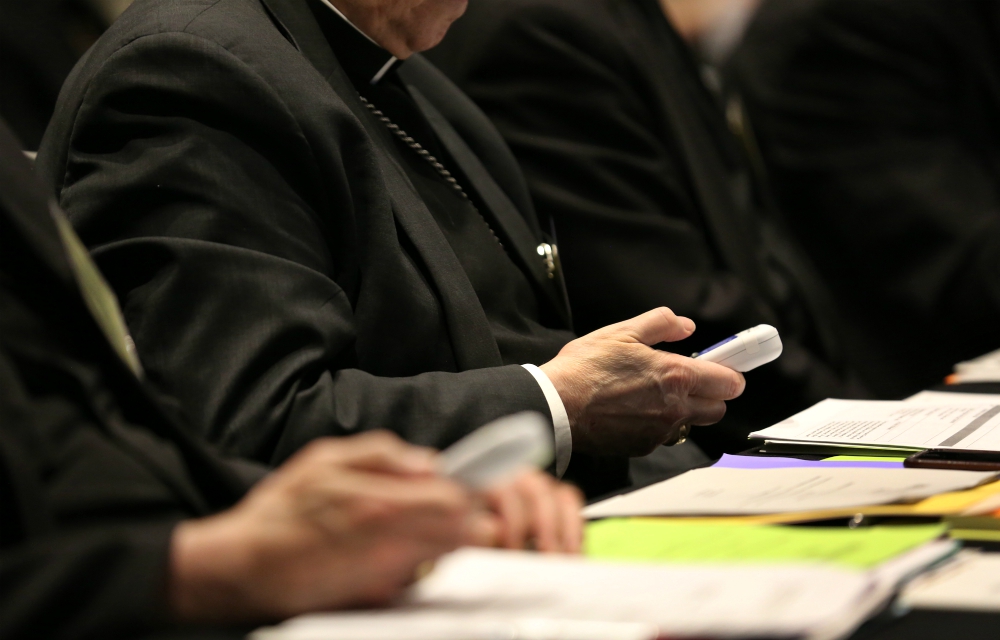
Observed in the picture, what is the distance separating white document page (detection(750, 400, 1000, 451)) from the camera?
1119 millimetres

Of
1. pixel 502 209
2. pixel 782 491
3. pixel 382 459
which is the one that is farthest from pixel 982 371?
Result: pixel 382 459

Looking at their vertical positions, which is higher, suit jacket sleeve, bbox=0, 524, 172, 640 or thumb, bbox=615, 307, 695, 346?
suit jacket sleeve, bbox=0, 524, 172, 640

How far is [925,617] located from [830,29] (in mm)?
2141

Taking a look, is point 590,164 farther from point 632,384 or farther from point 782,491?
point 782,491

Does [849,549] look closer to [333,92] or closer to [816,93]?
[333,92]

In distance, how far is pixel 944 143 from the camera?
2.52 m

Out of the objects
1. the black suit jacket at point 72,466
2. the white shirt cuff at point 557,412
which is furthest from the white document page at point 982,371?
the black suit jacket at point 72,466

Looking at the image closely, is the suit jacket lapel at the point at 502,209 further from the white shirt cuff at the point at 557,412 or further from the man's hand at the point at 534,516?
the man's hand at the point at 534,516

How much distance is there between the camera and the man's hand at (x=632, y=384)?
1.23 meters

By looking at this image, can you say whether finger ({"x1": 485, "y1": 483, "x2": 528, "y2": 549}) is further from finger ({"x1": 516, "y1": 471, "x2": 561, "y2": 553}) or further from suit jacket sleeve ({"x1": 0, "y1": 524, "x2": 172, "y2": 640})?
suit jacket sleeve ({"x1": 0, "y1": 524, "x2": 172, "y2": 640})

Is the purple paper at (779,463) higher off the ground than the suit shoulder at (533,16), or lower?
lower

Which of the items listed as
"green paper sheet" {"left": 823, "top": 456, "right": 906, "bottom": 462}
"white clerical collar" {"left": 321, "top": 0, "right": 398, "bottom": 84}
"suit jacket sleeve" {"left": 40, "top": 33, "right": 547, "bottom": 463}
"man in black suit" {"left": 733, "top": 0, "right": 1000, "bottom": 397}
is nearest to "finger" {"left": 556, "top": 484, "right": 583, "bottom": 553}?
"suit jacket sleeve" {"left": 40, "top": 33, "right": 547, "bottom": 463}

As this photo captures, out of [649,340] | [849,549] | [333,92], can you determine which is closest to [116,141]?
[333,92]

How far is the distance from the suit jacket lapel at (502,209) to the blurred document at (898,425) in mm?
409
